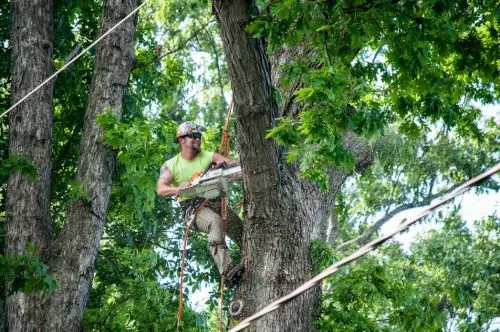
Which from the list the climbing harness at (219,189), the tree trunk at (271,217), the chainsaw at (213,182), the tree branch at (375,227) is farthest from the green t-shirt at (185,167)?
the tree branch at (375,227)

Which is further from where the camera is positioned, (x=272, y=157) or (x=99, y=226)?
(x=99, y=226)

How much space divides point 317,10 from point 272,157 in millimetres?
1109

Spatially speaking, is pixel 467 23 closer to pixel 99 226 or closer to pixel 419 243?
pixel 99 226

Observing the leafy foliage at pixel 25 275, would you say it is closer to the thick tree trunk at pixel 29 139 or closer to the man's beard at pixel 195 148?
the thick tree trunk at pixel 29 139

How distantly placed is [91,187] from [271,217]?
2.08m

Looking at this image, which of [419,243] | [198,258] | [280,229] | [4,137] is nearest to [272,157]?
[280,229]

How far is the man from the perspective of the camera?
29.8 ft

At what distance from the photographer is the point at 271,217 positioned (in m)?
8.29

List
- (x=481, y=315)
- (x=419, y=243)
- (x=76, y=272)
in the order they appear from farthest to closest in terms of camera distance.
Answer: (x=419, y=243), (x=481, y=315), (x=76, y=272)

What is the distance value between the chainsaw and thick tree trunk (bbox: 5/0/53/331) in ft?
4.72

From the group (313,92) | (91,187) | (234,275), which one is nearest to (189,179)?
(91,187)

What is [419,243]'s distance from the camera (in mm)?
20656

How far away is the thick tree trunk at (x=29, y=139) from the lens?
939cm

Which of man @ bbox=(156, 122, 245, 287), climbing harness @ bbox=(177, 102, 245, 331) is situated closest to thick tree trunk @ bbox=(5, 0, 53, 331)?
man @ bbox=(156, 122, 245, 287)
